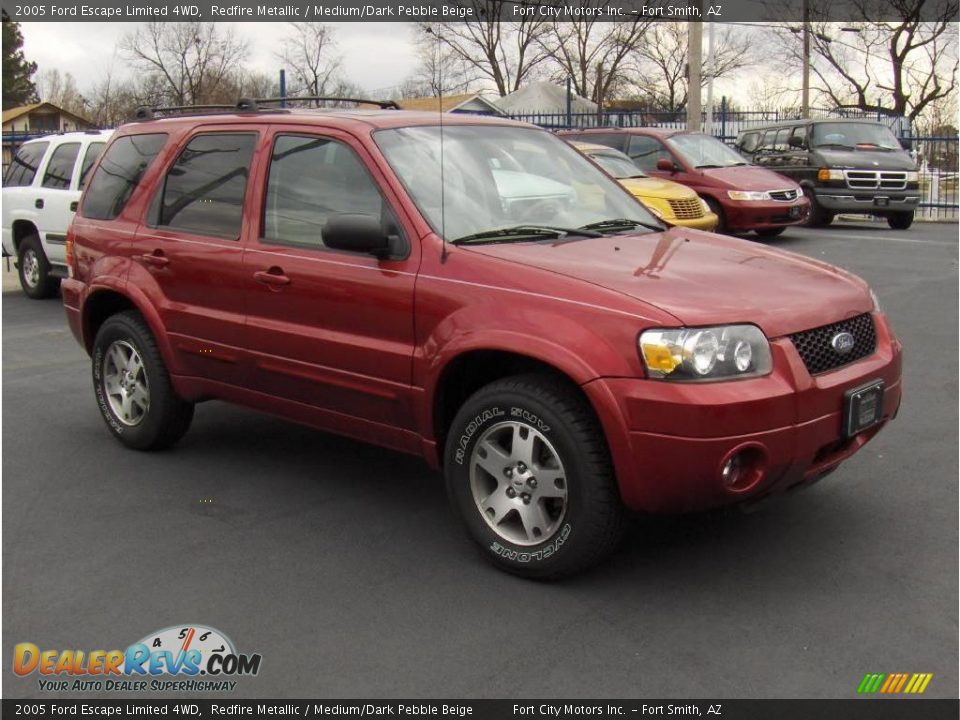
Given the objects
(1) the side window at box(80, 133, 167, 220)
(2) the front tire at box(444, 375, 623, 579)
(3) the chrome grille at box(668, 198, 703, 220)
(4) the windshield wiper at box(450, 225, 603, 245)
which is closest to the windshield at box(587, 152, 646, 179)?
(3) the chrome grille at box(668, 198, 703, 220)

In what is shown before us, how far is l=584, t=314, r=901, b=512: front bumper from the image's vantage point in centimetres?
371

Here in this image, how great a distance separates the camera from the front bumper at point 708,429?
3709mm

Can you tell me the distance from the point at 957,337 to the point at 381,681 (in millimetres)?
6853

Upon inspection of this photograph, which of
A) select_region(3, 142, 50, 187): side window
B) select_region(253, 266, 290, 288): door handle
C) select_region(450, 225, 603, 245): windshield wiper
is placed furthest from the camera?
select_region(3, 142, 50, 187): side window

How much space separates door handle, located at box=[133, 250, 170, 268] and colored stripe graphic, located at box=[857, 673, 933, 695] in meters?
3.89

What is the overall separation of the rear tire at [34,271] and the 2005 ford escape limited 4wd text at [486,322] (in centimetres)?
710

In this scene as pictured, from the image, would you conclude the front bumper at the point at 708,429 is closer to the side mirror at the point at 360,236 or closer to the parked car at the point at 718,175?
the side mirror at the point at 360,236

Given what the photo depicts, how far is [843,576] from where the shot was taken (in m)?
4.17

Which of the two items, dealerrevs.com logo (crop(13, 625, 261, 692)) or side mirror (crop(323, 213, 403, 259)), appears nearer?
dealerrevs.com logo (crop(13, 625, 261, 692))

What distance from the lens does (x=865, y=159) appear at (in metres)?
17.9

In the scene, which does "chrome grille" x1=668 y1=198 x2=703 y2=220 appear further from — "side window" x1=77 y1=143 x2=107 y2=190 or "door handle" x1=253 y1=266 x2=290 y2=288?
"door handle" x1=253 y1=266 x2=290 y2=288

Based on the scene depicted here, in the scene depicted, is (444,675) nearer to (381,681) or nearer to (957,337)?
(381,681)

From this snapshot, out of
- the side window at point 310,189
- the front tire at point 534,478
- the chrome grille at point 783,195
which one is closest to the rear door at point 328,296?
the side window at point 310,189

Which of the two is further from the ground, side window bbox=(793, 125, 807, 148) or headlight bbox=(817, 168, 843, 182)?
side window bbox=(793, 125, 807, 148)
